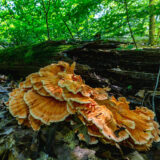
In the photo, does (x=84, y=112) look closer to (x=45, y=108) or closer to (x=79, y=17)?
(x=45, y=108)

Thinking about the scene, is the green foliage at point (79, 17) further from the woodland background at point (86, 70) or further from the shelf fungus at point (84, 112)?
the shelf fungus at point (84, 112)

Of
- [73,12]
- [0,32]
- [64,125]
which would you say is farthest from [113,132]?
[0,32]

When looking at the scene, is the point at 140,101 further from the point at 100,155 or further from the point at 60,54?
the point at 60,54

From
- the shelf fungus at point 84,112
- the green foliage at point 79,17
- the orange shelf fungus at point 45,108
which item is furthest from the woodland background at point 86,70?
the orange shelf fungus at point 45,108

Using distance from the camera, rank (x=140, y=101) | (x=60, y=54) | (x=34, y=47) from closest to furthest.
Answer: (x=140, y=101)
(x=60, y=54)
(x=34, y=47)

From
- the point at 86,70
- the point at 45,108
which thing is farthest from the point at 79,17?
the point at 45,108
